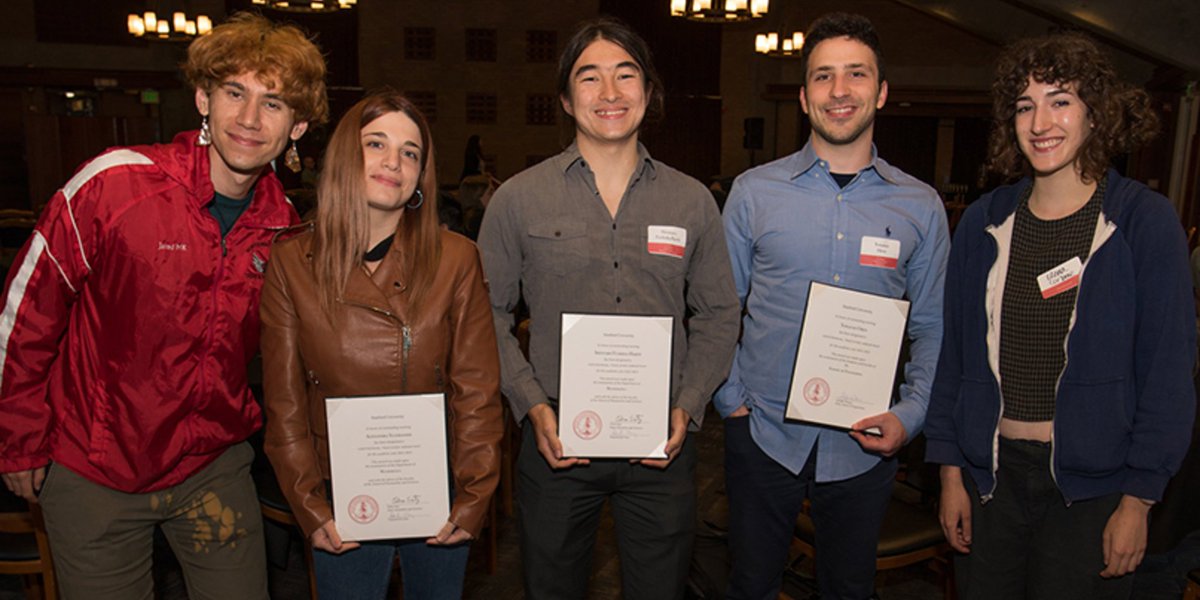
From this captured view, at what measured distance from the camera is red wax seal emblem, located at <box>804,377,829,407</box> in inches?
78.1

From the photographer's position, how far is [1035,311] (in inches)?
69.9

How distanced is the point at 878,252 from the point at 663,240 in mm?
536

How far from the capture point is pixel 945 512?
6.45 feet

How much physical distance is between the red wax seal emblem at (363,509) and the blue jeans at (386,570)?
3.4 inches

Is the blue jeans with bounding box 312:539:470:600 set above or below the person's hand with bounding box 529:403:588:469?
below

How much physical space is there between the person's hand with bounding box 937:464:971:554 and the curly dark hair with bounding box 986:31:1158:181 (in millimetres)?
742

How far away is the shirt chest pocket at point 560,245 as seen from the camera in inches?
75.9

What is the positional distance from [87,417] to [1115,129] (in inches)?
90.5

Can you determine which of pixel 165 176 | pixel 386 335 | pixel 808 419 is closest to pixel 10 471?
pixel 165 176

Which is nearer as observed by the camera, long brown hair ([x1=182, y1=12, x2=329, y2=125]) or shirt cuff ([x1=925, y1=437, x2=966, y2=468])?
long brown hair ([x1=182, y1=12, x2=329, y2=125])

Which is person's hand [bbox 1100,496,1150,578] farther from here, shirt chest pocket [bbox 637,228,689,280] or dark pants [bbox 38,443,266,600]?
dark pants [bbox 38,443,266,600]

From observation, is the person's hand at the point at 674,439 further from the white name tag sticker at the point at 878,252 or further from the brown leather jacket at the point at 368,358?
the white name tag sticker at the point at 878,252

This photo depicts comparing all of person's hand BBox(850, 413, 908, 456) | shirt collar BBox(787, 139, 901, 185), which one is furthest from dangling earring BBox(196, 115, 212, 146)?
person's hand BBox(850, 413, 908, 456)

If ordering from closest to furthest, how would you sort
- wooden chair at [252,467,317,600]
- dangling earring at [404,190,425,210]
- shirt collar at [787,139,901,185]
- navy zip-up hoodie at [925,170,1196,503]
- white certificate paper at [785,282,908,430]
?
navy zip-up hoodie at [925,170,1196,503] → dangling earring at [404,190,425,210] → white certificate paper at [785,282,908,430] → shirt collar at [787,139,901,185] → wooden chair at [252,467,317,600]
